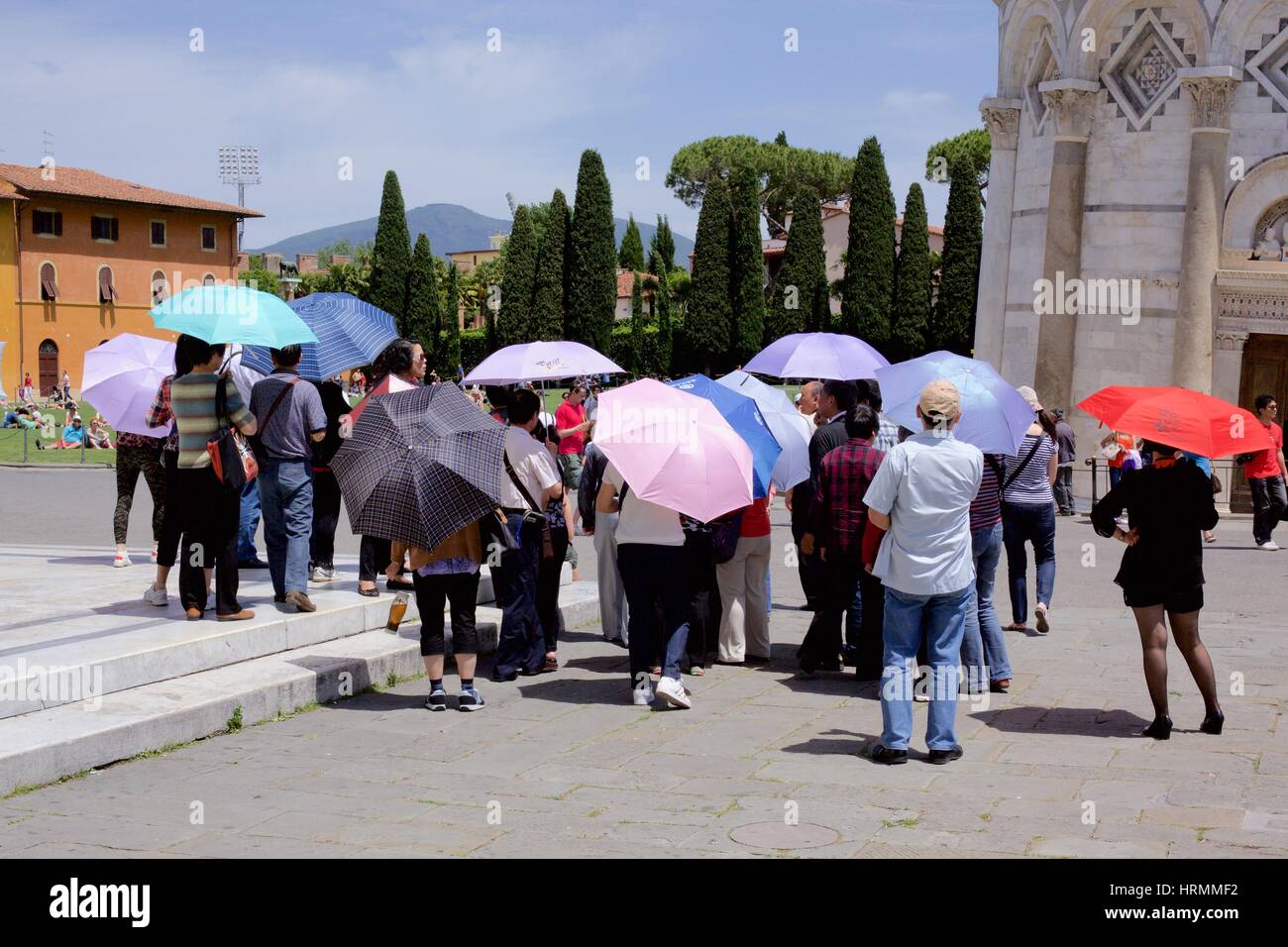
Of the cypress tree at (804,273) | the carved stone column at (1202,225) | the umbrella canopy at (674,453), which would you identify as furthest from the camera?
the cypress tree at (804,273)

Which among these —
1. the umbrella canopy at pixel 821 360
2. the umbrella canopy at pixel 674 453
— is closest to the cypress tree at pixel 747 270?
the umbrella canopy at pixel 821 360

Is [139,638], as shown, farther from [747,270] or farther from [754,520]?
[747,270]

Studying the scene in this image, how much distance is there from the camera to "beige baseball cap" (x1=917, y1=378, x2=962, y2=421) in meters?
6.93

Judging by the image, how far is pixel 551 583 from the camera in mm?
9180

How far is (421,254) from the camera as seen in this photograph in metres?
65.4

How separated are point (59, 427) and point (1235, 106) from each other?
1134 inches

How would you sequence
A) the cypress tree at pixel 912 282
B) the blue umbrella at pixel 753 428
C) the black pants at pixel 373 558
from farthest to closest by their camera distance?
the cypress tree at pixel 912 282
the black pants at pixel 373 558
the blue umbrella at pixel 753 428

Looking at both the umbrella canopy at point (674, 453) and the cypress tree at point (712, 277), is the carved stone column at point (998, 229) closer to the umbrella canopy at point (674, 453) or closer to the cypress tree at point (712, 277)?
the umbrella canopy at point (674, 453)

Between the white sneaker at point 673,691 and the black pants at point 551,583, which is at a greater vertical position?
the black pants at point 551,583

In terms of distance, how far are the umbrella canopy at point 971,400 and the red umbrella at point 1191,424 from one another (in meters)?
1.10

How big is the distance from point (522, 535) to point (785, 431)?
6.91 ft

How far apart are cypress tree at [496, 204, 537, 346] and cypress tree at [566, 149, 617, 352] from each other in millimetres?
3088

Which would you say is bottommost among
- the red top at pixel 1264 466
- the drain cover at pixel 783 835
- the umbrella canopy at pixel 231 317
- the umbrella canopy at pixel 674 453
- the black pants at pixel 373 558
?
the drain cover at pixel 783 835

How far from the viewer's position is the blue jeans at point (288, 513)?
9039 millimetres
